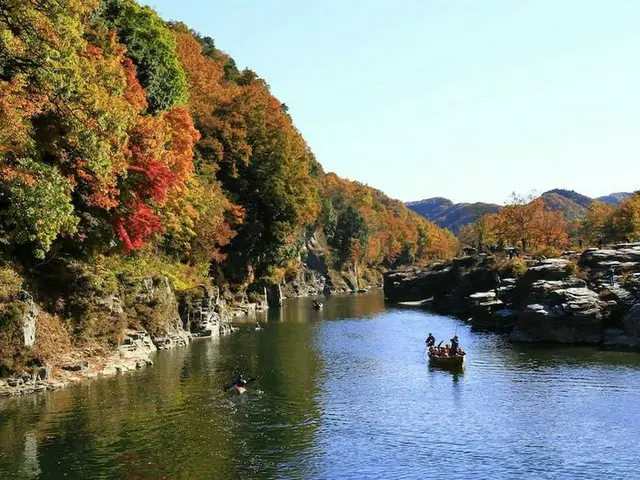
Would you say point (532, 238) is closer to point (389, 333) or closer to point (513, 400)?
point (389, 333)

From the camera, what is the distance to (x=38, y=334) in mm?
37094

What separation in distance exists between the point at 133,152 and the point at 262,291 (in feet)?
173

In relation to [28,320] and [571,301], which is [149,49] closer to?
[28,320]

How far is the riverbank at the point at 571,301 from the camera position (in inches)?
2106

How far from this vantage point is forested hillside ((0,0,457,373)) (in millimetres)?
32438

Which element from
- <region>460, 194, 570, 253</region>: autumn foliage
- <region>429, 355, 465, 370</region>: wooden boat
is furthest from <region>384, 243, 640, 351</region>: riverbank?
<region>460, 194, 570, 253</region>: autumn foliage

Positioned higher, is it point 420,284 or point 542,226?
point 542,226

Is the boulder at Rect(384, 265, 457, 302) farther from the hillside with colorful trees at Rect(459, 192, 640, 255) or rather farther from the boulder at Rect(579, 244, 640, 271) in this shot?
the boulder at Rect(579, 244, 640, 271)

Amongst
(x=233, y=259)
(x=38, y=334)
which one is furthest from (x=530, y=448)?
(x=233, y=259)

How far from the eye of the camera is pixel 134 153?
42.0 m

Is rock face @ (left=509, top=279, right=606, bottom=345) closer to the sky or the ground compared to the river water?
closer to the sky

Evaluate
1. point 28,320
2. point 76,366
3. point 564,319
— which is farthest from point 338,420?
point 564,319

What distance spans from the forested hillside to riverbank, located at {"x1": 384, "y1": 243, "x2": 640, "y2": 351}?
96.7 ft

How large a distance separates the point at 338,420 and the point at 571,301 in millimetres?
32486
